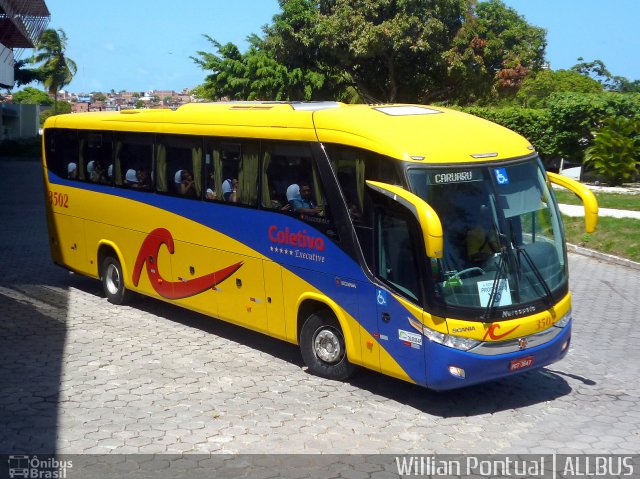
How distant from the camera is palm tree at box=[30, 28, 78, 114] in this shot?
91094 millimetres

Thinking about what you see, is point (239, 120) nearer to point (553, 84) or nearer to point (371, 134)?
point (371, 134)

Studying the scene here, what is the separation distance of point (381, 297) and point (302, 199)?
167 centimetres

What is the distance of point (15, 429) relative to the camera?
799 centimetres

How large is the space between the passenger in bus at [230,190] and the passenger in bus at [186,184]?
2.13ft

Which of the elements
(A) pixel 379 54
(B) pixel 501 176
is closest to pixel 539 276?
(B) pixel 501 176

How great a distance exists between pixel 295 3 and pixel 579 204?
830 inches

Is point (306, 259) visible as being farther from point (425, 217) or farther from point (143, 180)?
point (143, 180)

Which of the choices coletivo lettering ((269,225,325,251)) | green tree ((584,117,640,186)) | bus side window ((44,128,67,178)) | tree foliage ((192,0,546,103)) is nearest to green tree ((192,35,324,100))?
tree foliage ((192,0,546,103))

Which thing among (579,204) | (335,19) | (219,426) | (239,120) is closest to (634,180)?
(579,204)

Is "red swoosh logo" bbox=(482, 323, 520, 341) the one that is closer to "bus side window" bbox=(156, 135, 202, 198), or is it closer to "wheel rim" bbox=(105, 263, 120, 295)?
"bus side window" bbox=(156, 135, 202, 198)

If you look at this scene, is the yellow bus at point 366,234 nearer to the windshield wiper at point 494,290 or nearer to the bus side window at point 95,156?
the windshield wiper at point 494,290

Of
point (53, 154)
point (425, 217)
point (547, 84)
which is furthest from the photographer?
point (547, 84)

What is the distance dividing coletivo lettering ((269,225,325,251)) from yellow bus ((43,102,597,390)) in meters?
0.02

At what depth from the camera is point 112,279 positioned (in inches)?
542
